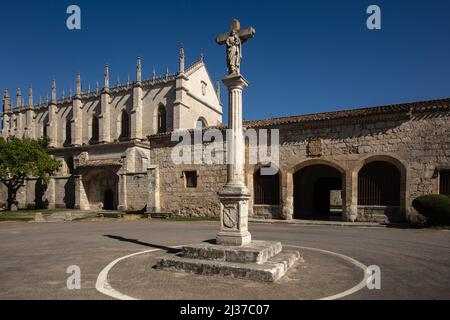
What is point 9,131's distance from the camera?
4425 cm

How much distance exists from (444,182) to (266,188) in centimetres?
831

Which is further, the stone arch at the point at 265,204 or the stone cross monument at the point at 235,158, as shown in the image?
the stone arch at the point at 265,204

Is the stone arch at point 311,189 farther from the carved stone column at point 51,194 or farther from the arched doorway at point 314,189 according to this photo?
the carved stone column at point 51,194

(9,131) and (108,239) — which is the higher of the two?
(9,131)

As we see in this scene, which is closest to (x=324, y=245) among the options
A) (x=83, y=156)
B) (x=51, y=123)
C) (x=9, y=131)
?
(x=83, y=156)

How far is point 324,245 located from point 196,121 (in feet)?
92.5

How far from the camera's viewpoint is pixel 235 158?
7051 mm

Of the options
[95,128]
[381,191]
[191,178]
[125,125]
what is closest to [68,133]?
[95,128]

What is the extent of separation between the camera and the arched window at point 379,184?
14570 millimetres

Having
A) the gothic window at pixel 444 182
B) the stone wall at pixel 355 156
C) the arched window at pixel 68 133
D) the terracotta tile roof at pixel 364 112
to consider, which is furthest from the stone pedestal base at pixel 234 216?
the arched window at pixel 68 133

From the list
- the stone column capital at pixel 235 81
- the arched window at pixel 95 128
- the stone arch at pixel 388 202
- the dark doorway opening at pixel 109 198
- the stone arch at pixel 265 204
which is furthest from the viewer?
the arched window at pixel 95 128

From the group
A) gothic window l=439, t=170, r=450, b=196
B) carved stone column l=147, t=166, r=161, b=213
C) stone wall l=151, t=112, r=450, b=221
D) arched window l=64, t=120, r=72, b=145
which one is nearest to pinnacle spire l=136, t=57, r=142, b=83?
arched window l=64, t=120, r=72, b=145

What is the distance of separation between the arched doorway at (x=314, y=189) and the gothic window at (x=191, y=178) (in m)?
6.07
